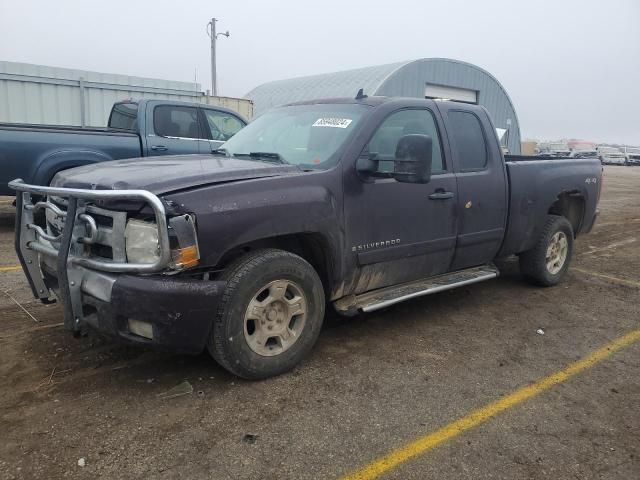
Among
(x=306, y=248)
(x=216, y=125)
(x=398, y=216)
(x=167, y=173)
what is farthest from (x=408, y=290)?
(x=216, y=125)

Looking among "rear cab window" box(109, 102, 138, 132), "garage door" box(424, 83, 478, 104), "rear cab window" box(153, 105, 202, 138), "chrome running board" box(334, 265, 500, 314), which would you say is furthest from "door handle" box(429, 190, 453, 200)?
"garage door" box(424, 83, 478, 104)

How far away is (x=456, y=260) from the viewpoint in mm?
4598

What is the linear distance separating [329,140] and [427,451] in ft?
7.22

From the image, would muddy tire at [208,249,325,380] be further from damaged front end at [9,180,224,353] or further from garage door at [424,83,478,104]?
garage door at [424,83,478,104]

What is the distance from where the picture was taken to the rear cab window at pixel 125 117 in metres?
8.27

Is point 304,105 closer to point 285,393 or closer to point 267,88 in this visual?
point 285,393

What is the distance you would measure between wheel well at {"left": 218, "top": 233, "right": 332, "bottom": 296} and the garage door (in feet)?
73.7

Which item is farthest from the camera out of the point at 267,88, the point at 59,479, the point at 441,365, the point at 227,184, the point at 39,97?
the point at 267,88

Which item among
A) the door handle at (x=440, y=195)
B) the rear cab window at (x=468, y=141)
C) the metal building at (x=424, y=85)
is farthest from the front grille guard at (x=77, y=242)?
the metal building at (x=424, y=85)

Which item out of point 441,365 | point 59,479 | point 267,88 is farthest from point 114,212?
point 267,88

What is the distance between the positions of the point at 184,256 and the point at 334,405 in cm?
121

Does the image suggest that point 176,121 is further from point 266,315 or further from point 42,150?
point 266,315

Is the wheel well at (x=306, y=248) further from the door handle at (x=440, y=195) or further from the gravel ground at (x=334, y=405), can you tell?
the door handle at (x=440, y=195)

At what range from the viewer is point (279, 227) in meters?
3.26
